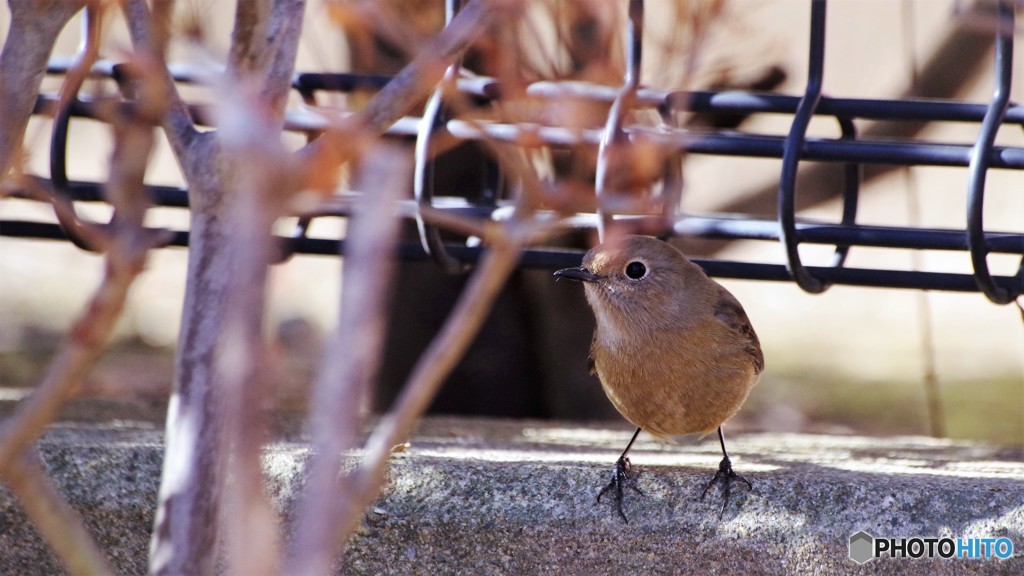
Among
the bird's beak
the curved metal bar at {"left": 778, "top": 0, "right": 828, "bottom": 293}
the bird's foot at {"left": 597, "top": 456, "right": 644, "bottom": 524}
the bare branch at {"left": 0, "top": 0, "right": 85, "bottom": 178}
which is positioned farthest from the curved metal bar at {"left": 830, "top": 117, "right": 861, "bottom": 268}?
the bare branch at {"left": 0, "top": 0, "right": 85, "bottom": 178}

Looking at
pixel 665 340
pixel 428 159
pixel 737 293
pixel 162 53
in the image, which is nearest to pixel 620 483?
pixel 665 340

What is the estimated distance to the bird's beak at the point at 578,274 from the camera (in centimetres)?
355

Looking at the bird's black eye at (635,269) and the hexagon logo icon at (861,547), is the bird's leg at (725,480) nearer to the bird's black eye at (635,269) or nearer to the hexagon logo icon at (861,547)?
the hexagon logo icon at (861,547)

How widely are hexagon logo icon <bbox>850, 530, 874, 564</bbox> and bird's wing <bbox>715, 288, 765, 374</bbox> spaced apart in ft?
3.25

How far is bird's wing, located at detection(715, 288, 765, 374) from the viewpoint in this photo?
11.7ft

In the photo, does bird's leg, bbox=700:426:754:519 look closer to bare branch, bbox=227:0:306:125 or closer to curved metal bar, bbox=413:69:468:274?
curved metal bar, bbox=413:69:468:274

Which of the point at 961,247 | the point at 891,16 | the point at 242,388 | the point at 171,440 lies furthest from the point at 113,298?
the point at 891,16

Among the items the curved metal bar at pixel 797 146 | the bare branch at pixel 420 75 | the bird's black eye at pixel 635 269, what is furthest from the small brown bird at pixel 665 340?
the bare branch at pixel 420 75

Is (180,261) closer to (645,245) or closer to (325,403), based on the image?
(645,245)

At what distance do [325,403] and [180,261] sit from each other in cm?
979

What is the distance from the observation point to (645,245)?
3.65 metres

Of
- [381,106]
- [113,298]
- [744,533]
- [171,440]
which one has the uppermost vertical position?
[381,106]

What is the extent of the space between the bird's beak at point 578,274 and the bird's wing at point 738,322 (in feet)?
1.31

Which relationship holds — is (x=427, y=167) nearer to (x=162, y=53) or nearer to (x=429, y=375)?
(x=162, y=53)
